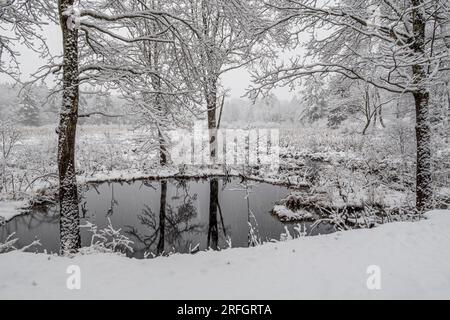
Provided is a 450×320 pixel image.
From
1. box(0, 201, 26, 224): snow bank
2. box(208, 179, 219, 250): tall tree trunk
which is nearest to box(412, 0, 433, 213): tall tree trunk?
box(208, 179, 219, 250): tall tree trunk

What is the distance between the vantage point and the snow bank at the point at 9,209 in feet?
29.2

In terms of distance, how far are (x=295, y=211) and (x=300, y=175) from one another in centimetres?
465

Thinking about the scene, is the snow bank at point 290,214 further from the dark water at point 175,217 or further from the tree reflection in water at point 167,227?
the tree reflection in water at point 167,227

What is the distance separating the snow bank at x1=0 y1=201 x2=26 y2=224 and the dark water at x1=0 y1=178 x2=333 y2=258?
0.26 metres

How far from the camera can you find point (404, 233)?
4.82 m

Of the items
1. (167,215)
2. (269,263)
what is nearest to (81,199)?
(167,215)

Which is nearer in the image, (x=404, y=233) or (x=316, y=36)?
(x=404, y=233)

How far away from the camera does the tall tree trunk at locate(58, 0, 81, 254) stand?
17.1 feet

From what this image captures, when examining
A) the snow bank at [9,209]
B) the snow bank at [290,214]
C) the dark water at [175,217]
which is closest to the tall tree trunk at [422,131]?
the dark water at [175,217]

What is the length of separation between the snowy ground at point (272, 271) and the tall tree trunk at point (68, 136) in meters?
0.91

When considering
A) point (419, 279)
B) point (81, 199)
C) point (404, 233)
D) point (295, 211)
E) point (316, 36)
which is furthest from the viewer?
point (81, 199)

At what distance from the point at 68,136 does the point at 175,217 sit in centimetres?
488
